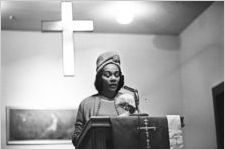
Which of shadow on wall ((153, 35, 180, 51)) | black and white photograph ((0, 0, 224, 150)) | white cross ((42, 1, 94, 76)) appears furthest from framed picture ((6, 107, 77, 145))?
white cross ((42, 1, 94, 76))

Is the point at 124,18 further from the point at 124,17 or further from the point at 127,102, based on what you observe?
the point at 127,102

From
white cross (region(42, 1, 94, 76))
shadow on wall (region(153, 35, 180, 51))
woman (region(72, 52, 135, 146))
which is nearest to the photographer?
woman (region(72, 52, 135, 146))

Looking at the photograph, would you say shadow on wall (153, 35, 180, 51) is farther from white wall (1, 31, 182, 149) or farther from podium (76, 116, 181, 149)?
podium (76, 116, 181, 149)

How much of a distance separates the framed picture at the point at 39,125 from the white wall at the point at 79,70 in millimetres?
74

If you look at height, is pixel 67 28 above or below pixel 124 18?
below

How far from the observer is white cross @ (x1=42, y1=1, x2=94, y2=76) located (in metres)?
3.92

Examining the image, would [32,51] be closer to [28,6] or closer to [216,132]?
[28,6]

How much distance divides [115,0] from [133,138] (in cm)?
302

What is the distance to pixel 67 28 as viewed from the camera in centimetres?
408

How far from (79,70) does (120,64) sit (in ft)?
2.21

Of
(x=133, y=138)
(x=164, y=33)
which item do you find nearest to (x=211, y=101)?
(x=164, y=33)

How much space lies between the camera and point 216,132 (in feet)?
18.8

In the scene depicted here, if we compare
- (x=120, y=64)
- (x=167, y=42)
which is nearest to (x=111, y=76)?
(x=120, y=64)

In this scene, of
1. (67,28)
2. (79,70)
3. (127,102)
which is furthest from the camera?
(79,70)
